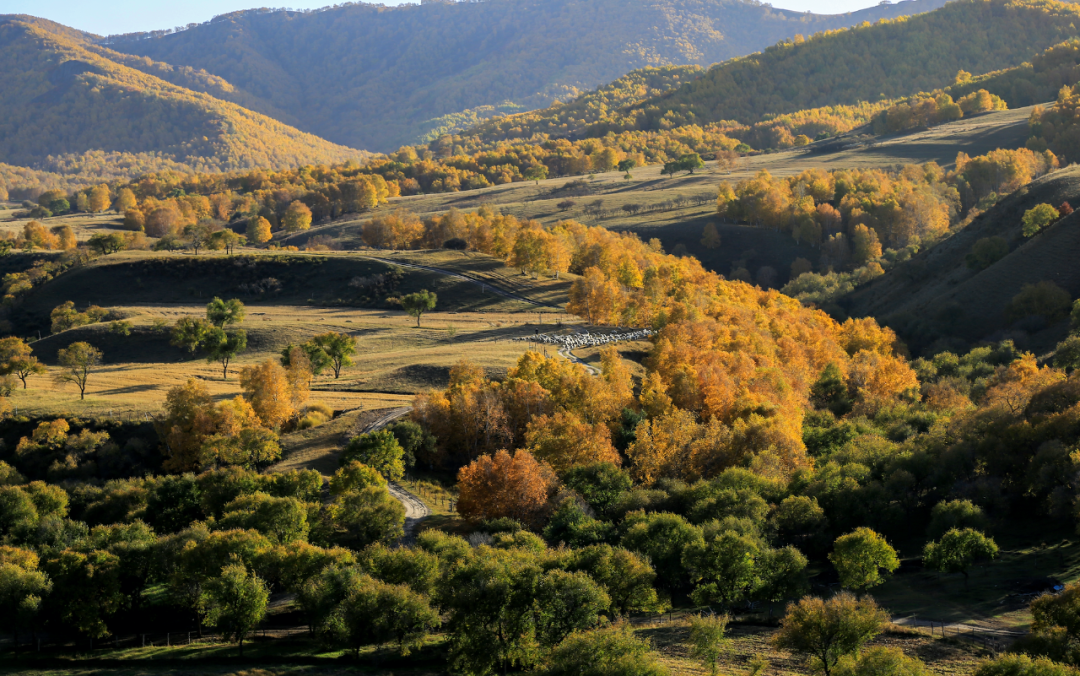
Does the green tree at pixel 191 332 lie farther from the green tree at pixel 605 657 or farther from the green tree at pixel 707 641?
the green tree at pixel 707 641

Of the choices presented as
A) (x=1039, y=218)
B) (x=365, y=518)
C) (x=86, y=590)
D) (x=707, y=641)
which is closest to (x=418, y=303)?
(x=365, y=518)

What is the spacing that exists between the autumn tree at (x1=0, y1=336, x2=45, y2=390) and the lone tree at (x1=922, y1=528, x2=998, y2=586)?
86.1 meters

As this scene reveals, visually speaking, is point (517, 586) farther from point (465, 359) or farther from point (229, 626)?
point (465, 359)

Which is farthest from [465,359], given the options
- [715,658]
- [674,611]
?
[715,658]

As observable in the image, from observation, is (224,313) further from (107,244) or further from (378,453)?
(107,244)

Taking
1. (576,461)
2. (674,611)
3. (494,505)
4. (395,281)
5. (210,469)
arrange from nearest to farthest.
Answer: (674,611) → (494,505) → (210,469) → (576,461) → (395,281)

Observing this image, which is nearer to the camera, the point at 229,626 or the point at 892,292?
the point at 229,626

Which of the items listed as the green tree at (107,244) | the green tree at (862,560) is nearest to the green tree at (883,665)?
the green tree at (862,560)

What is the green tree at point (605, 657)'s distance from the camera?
4019cm

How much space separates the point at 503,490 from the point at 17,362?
5893 centimetres

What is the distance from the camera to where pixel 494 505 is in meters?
66.5

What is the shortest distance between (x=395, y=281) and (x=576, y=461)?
75.1 m

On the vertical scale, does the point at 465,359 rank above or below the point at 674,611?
above

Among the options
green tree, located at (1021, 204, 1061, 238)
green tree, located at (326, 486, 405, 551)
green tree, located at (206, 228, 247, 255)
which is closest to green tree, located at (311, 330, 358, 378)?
green tree, located at (326, 486, 405, 551)
